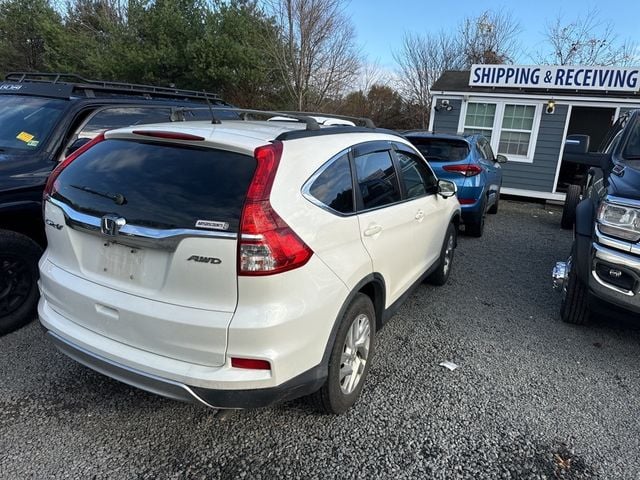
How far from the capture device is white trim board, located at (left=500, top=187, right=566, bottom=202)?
1158cm

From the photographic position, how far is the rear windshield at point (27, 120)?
3.74 m

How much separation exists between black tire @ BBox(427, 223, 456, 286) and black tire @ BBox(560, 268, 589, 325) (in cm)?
120

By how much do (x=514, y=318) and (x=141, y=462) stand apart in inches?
137

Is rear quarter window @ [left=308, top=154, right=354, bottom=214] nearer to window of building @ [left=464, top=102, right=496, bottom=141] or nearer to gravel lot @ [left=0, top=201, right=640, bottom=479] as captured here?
gravel lot @ [left=0, top=201, right=640, bottom=479]

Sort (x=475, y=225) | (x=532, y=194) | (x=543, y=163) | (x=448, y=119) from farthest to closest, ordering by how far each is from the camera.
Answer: (x=448, y=119) → (x=532, y=194) → (x=543, y=163) → (x=475, y=225)

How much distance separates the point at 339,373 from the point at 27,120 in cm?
363

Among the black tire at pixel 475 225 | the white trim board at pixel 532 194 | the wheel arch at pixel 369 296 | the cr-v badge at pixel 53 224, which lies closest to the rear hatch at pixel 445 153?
the black tire at pixel 475 225

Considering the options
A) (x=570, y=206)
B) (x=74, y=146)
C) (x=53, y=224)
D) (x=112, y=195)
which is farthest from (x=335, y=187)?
(x=570, y=206)

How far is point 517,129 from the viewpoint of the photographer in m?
11.7

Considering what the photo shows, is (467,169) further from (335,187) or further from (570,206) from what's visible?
(335,187)

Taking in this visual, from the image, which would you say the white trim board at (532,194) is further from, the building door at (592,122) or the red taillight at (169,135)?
the red taillight at (169,135)

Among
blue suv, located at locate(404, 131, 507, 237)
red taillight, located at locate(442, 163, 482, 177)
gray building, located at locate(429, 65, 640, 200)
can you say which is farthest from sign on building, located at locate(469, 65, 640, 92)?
red taillight, located at locate(442, 163, 482, 177)

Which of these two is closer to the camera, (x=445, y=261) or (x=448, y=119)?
(x=445, y=261)

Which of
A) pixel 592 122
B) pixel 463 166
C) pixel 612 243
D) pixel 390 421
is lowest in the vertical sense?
pixel 390 421
